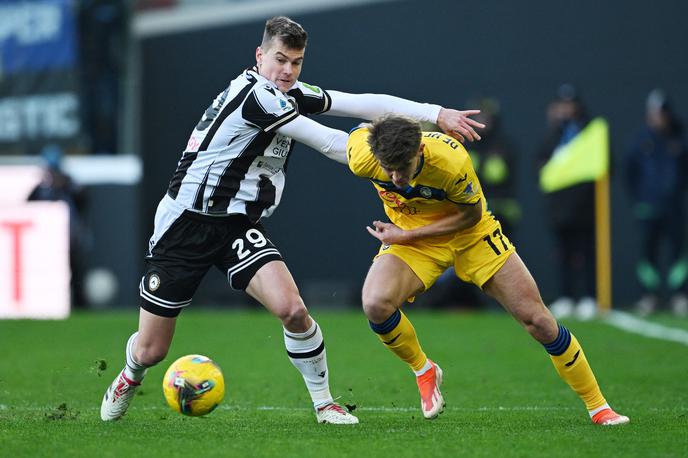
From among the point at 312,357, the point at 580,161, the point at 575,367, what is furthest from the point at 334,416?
the point at 580,161

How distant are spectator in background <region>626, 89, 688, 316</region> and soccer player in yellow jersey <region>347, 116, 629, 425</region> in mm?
8541

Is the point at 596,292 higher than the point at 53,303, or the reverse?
the point at 596,292

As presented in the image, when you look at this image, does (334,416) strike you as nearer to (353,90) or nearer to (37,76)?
(353,90)

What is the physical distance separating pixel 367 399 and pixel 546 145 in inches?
294

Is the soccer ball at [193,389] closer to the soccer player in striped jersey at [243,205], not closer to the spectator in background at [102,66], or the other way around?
the soccer player in striped jersey at [243,205]

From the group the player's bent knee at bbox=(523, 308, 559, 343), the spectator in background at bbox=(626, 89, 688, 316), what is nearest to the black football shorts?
the player's bent knee at bbox=(523, 308, 559, 343)

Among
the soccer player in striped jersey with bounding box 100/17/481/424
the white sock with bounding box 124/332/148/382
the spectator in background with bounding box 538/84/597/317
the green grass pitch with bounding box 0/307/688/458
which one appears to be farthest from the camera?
the spectator in background with bounding box 538/84/597/317

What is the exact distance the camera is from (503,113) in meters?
17.5

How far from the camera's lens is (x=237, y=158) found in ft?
24.2

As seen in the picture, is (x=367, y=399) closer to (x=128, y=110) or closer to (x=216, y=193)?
(x=216, y=193)

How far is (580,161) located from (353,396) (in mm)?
7460

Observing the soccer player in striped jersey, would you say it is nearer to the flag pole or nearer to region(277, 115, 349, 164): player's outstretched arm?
region(277, 115, 349, 164): player's outstretched arm

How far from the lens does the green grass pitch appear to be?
6562mm

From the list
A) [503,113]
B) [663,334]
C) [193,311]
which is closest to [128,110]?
[193,311]
